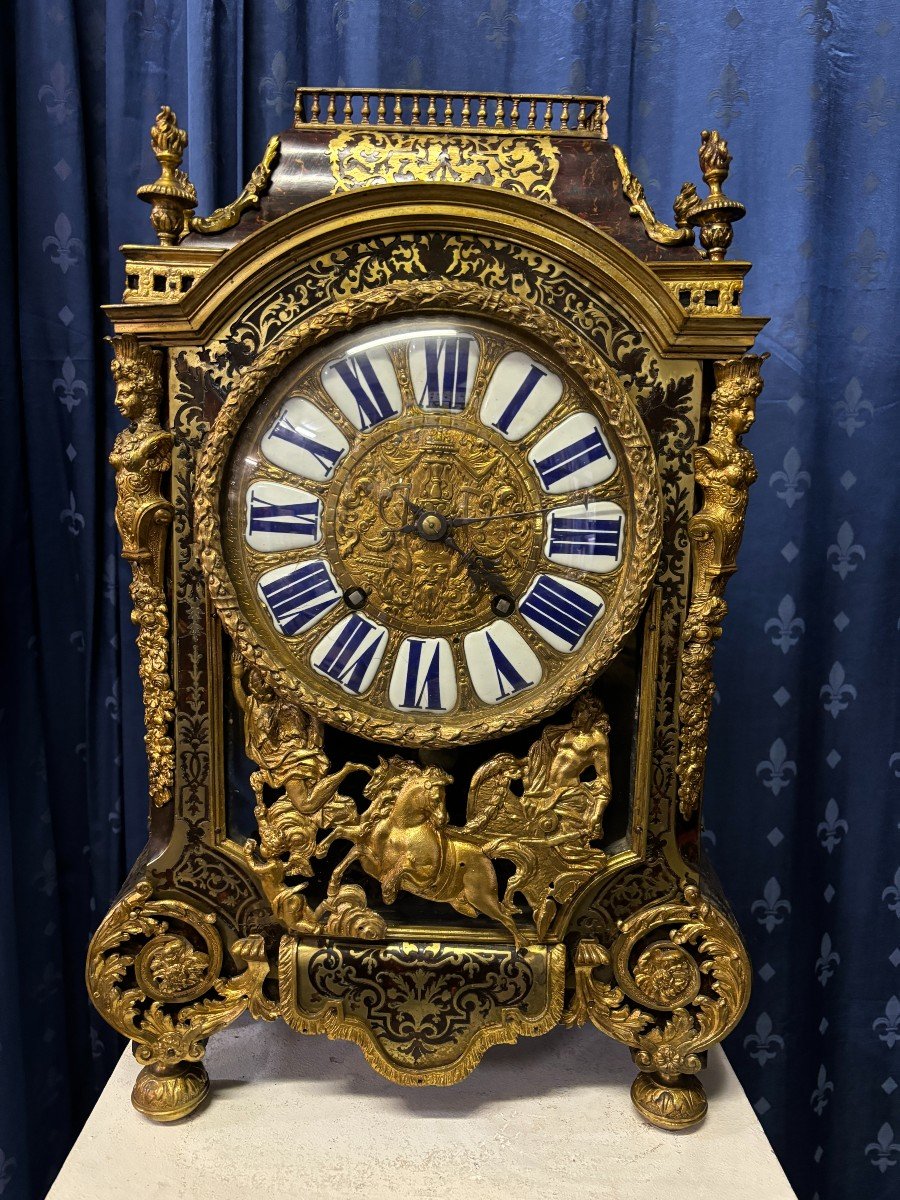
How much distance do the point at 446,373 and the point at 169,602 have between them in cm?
45

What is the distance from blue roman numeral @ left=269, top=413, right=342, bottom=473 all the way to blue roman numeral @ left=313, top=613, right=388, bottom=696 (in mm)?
192

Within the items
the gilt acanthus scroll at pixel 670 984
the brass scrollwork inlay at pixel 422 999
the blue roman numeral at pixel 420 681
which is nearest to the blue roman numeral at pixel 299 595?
the blue roman numeral at pixel 420 681

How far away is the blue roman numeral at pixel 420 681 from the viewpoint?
1169 mm

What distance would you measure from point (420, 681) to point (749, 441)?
89 centimetres

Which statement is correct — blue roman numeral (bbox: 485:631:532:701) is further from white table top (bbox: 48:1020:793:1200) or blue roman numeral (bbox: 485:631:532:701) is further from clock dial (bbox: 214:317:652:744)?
white table top (bbox: 48:1020:793:1200)

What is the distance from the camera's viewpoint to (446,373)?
1125mm

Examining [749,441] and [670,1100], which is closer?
[670,1100]

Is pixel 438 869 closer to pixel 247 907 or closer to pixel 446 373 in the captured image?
pixel 247 907

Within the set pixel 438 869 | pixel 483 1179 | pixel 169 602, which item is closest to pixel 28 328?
pixel 169 602

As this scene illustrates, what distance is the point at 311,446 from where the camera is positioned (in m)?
1.14

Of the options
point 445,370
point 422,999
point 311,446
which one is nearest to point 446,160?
point 445,370

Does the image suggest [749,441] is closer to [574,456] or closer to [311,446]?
[574,456]

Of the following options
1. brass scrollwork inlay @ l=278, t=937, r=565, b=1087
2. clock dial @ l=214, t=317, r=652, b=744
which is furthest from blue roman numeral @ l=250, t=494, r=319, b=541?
brass scrollwork inlay @ l=278, t=937, r=565, b=1087

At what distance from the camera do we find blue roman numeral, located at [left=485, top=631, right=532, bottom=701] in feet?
3.84
